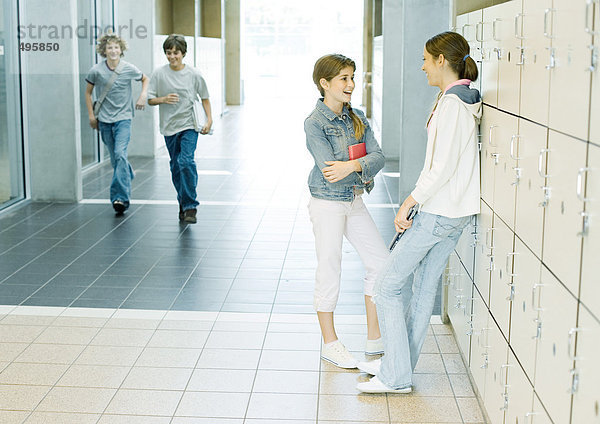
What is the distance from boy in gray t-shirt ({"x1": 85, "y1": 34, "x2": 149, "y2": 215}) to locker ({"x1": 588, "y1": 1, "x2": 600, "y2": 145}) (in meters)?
6.27

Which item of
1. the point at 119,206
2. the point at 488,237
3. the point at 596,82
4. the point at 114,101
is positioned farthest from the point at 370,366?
the point at 114,101

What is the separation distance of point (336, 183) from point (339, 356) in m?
0.83

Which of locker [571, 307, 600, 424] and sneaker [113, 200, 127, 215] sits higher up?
locker [571, 307, 600, 424]

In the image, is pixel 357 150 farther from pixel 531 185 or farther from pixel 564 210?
pixel 564 210

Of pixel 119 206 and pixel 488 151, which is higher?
pixel 488 151

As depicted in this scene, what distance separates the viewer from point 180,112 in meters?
7.42

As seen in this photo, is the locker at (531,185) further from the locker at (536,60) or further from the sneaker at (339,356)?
the sneaker at (339,356)

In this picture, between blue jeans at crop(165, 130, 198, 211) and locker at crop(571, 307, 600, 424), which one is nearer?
locker at crop(571, 307, 600, 424)

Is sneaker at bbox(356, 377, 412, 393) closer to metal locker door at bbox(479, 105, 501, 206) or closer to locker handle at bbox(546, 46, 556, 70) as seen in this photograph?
metal locker door at bbox(479, 105, 501, 206)

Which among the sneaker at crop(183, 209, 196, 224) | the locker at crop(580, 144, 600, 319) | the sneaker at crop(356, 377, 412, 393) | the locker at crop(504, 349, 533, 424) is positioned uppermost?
the locker at crop(580, 144, 600, 319)

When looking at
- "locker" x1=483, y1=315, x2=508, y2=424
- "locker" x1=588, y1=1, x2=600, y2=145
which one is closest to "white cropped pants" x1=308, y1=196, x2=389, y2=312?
"locker" x1=483, y1=315, x2=508, y2=424

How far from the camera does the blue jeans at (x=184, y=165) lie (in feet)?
24.6

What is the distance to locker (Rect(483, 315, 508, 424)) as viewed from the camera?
3.21 meters

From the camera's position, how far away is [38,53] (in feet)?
27.4
